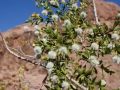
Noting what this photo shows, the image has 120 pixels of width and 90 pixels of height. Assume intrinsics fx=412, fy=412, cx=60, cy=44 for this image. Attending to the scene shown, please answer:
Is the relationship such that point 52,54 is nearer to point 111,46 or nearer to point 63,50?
point 63,50

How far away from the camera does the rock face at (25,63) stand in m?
18.0

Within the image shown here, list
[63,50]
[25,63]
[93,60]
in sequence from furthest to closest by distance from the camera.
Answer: [25,63], [93,60], [63,50]

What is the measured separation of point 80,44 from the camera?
17.4ft

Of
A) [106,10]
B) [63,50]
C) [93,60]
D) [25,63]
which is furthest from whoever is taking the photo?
[106,10]

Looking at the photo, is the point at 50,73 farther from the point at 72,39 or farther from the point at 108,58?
the point at 108,58

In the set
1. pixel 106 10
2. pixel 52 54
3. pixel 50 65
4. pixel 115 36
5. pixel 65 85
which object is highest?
pixel 106 10

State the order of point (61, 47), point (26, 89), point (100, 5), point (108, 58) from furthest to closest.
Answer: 1. point (100, 5)
2. point (108, 58)
3. point (26, 89)
4. point (61, 47)

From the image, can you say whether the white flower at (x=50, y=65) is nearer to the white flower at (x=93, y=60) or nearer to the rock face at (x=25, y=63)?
the white flower at (x=93, y=60)

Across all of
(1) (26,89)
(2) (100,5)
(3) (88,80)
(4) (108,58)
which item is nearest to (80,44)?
(3) (88,80)

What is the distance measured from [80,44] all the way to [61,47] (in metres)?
0.32

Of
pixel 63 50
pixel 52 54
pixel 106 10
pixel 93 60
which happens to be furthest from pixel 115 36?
pixel 106 10

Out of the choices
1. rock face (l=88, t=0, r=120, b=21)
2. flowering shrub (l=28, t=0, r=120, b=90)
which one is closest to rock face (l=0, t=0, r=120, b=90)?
rock face (l=88, t=0, r=120, b=21)

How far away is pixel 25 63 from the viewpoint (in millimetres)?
23203

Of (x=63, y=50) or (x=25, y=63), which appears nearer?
(x=63, y=50)
